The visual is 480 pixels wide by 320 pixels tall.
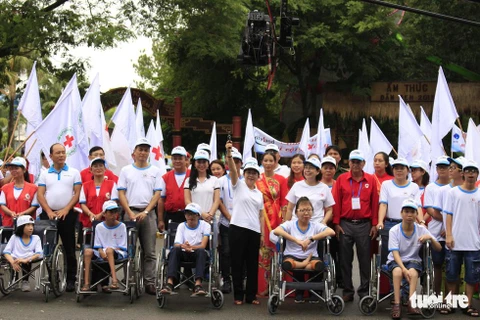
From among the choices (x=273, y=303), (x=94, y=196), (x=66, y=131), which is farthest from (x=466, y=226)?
(x=66, y=131)

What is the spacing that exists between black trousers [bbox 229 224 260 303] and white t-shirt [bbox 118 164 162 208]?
127cm

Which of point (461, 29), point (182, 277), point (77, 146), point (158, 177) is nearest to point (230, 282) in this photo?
point (182, 277)

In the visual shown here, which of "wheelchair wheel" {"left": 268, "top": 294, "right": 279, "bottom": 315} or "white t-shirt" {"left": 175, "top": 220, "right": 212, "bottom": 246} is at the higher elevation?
"white t-shirt" {"left": 175, "top": 220, "right": 212, "bottom": 246}

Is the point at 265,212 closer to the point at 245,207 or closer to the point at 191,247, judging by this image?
the point at 245,207

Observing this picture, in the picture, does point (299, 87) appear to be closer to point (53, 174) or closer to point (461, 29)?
point (461, 29)

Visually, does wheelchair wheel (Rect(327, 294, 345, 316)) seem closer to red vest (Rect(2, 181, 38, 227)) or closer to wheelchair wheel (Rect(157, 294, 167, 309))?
wheelchair wheel (Rect(157, 294, 167, 309))

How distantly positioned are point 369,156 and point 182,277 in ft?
23.1

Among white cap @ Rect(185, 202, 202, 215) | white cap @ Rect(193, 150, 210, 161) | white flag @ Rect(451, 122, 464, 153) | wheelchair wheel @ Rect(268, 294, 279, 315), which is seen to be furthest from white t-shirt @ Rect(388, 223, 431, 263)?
white flag @ Rect(451, 122, 464, 153)

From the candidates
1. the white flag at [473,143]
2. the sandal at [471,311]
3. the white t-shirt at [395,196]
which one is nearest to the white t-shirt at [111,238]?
the white t-shirt at [395,196]

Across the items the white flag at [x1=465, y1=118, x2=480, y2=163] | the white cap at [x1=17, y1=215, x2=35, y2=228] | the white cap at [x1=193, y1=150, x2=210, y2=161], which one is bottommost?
the white cap at [x1=17, y1=215, x2=35, y2=228]

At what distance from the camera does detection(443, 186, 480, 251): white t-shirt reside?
10391 mm

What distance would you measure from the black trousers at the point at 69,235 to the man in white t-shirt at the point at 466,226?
473 cm

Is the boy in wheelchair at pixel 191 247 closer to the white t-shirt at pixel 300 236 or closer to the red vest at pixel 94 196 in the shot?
the white t-shirt at pixel 300 236

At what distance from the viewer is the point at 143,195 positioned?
11.3m
